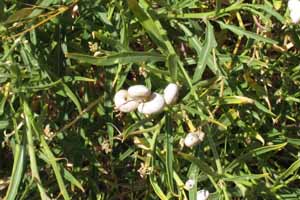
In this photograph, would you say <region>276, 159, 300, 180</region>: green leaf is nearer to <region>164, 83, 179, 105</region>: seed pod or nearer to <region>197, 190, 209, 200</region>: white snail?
<region>197, 190, 209, 200</region>: white snail

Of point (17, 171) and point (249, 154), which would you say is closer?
point (17, 171)

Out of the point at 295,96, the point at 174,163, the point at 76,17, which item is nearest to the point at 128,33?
the point at 76,17

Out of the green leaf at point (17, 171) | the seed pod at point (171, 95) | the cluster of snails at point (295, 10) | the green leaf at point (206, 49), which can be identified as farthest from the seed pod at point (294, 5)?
the green leaf at point (17, 171)

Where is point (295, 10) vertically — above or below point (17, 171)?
above

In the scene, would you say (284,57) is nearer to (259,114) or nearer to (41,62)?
(259,114)

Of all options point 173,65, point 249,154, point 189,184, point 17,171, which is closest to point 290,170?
point 249,154

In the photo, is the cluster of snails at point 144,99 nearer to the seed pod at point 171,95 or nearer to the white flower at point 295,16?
the seed pod at point 171,95

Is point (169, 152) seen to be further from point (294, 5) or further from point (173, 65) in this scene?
point (294, 5)
